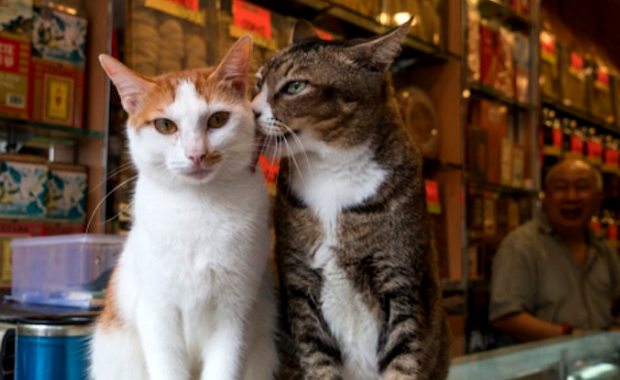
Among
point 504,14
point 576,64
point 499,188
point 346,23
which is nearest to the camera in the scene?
point 346,23

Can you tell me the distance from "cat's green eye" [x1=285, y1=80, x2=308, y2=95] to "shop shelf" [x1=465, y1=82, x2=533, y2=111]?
1.98 meters

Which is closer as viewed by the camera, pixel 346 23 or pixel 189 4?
pixel 189 4

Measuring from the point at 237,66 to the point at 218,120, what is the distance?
0.11 m

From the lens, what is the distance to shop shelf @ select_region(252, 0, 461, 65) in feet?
7.04

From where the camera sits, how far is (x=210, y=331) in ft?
3.14

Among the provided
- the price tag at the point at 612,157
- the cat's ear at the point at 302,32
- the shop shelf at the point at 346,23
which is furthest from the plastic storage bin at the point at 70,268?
the price tag at the point at 612,157

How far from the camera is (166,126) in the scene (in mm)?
964

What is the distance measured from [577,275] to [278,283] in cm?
240

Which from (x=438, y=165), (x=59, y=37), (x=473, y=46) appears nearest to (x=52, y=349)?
(x=59, y=37)

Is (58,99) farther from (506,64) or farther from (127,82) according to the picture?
(506,64)

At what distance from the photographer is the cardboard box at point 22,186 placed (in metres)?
1.52

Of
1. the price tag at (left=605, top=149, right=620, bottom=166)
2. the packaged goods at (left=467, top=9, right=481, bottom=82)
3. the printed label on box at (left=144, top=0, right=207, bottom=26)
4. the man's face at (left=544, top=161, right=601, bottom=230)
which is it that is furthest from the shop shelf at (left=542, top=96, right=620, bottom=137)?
the printed label on box at (left=144, top=0, right=207, bottom=26)

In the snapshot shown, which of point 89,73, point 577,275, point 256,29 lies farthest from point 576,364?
point 577,275

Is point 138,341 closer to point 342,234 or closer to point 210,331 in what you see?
point 210,331
